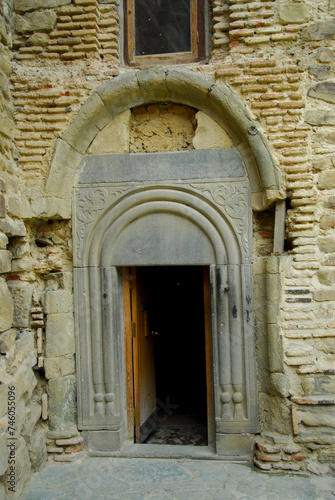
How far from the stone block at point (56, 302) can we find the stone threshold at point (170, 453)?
136 cm

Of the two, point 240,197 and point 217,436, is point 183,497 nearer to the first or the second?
point 217,436

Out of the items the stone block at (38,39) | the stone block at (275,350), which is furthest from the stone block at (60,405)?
the stone block at (38,39)

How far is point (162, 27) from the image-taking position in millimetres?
3994

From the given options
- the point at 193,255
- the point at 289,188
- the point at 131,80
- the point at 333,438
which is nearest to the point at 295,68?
the point at 289,188

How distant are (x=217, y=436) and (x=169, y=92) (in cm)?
320

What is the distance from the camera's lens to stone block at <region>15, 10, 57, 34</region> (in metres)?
3.66

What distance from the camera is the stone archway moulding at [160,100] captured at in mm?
3465

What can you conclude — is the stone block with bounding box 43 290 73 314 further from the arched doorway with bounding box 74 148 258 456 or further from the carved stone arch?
the carved stone arch

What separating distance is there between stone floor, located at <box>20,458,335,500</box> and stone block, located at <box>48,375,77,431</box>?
340mm

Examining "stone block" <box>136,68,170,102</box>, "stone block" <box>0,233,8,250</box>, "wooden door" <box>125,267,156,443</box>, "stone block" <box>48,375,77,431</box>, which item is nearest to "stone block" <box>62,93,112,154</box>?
"stone block" <box>136,68,170,102</box>

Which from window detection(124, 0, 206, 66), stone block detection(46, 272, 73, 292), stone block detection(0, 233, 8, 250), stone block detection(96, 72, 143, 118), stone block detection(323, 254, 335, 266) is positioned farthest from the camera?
window detection(124, 0, 206, 66)

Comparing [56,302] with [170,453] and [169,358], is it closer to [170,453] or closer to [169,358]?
[170,453]

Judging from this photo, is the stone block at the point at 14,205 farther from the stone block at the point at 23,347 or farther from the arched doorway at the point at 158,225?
the stone block at the point at 23,347

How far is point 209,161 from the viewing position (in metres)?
3.64
